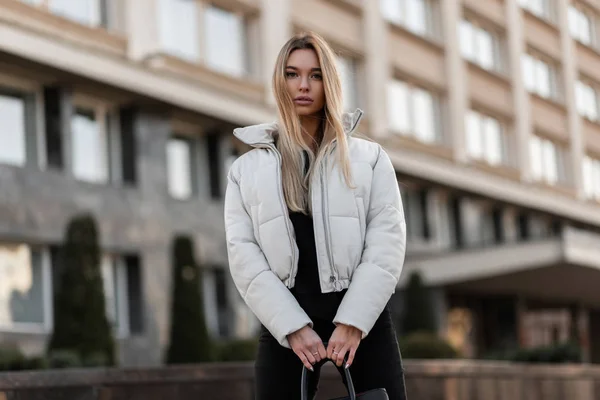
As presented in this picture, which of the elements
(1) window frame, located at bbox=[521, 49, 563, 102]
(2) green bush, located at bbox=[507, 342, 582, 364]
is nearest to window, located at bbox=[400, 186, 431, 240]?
(1) window frame, located at bbox=[521, 49, 563, 102]

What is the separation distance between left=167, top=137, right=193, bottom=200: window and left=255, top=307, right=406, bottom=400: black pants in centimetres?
1639

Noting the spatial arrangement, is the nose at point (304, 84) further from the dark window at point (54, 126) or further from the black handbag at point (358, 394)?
the dark window at point (54, 126)

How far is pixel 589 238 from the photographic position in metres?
24.5

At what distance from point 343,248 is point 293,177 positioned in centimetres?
31

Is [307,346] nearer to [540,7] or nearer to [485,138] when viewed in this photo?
[485,138]

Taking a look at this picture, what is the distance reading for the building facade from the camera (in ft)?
56.4

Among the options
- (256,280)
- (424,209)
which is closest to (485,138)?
(424,209)

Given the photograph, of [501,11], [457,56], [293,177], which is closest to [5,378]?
[293,177]

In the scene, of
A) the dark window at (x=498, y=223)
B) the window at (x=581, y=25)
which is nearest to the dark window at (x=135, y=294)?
the dark window at (x=498, y=223)

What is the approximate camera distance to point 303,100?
373 centimetres

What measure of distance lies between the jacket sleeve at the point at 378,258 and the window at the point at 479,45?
1071 inches

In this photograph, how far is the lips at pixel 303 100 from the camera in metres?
3.73

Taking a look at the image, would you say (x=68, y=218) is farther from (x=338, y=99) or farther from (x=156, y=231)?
(x=338, y=99)

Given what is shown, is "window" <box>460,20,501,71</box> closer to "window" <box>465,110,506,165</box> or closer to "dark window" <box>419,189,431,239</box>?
"window" <box>465,110,506,165</box>
